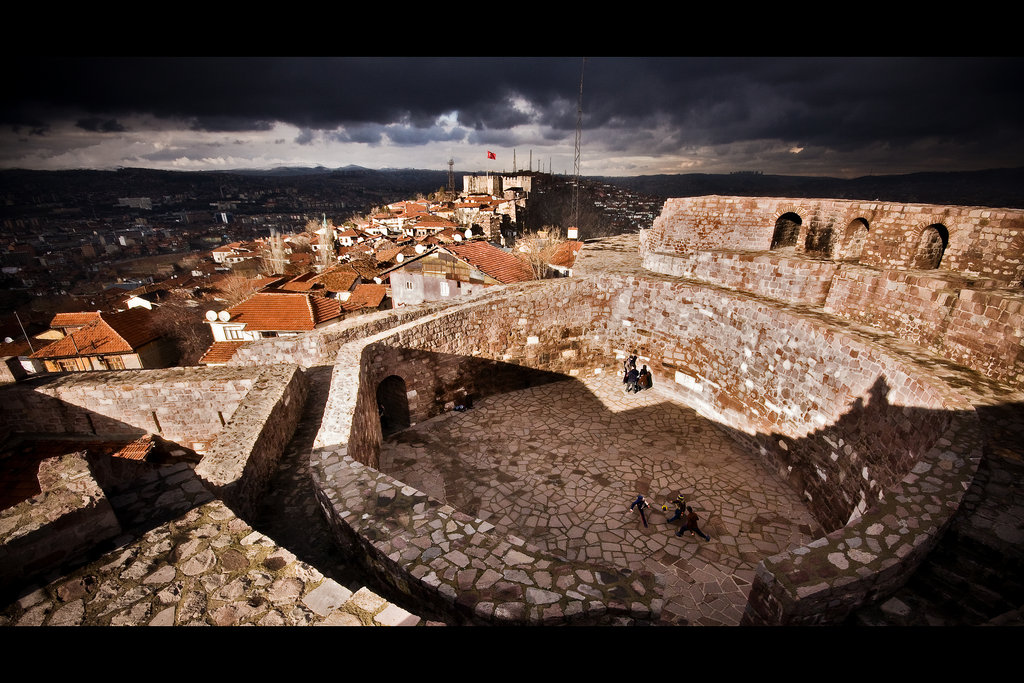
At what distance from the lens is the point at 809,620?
3566mm

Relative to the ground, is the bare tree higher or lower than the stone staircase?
lower

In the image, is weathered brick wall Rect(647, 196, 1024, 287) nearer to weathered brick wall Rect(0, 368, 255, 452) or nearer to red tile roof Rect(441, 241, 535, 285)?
red tile roof Rect(441, 241, 535, 285)

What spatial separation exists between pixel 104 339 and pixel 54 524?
27.9m

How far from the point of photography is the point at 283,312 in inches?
805

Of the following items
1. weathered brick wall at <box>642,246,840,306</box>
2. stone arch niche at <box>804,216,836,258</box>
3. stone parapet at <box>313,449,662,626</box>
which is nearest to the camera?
stone parapet at <box>313,449,662,626</box>

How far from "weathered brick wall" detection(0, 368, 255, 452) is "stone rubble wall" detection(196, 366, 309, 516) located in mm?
714

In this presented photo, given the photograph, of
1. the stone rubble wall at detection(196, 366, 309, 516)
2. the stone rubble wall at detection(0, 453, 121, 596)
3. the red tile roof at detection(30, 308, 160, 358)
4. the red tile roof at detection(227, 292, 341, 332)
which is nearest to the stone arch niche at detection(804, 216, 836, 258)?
the stone rubble wall at detection(196, 366, 309, 516)

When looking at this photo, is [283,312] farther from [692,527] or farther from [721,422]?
[692,527]

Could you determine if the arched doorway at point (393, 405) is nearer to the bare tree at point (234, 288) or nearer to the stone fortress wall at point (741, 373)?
the stone fortress wall at point (741, 373)

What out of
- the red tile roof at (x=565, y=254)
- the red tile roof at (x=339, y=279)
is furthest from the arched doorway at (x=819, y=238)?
the red tile roof at (x=339, y=279)

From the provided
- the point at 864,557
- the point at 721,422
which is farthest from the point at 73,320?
the point at 864,557

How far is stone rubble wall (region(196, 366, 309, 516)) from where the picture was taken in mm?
4742

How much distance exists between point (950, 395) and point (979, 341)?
5.76 feet

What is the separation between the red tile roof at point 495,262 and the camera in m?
19.0
